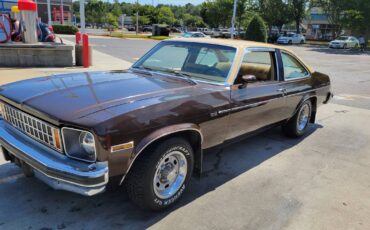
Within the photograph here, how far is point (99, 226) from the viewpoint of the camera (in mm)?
2986

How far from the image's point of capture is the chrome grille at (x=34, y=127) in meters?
2.79

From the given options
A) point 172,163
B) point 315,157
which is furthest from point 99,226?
point 315,157

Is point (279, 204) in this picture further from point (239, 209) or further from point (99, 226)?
point (99, 226)

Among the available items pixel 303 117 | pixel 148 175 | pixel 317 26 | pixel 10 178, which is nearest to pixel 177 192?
pixel 148 175

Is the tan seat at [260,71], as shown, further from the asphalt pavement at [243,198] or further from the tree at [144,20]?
the tree at [144,20]

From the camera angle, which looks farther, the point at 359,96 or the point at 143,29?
the point at 143,29

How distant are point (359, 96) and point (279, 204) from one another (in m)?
7.90

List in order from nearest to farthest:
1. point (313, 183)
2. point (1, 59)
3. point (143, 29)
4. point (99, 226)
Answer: point (99, 226), point (313, 183), point (1, 59), point (143, 29)

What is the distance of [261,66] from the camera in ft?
16.5

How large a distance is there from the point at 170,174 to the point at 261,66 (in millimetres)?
2564

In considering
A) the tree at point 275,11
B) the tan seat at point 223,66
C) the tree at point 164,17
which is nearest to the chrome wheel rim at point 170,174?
the tan seat at point 223,66

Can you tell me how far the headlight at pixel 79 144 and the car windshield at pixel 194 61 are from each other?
173 cm

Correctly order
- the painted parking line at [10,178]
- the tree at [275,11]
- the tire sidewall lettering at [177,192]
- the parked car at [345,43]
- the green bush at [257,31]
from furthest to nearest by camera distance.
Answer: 1. the tree at [275,11]
2. the parked car at [345,43]
3. the green bush at [257,31]
4. the painted parking line at [10,178]
5. the tire sidewall lettering at [177,192]

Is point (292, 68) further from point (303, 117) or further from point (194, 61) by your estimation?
point (194, 61)
